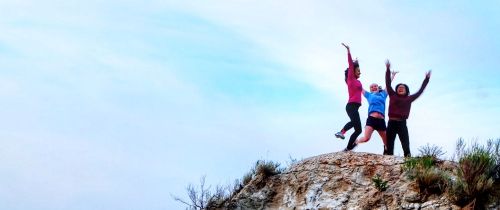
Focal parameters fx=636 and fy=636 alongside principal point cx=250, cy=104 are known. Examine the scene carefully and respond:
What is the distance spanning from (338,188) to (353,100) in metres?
1.88

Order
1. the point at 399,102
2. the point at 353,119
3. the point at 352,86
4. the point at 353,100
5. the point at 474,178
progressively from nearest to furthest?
the point at 474,178, the point at 399,102, the point at 353,119, the point at 353,100, the point at 352,86

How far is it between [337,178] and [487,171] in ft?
9.82

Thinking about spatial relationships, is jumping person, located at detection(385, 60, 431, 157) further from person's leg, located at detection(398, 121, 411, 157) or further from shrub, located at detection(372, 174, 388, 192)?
shrub, located at detection(372, 174, 388, 192)

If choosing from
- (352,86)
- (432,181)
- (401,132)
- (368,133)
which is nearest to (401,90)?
(401,132)

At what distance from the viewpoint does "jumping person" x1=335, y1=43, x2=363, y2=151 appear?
12.7 meters

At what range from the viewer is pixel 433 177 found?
10.7 meters

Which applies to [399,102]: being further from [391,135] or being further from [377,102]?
[391,135]

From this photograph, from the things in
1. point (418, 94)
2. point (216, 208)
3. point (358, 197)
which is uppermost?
point (418, 94)

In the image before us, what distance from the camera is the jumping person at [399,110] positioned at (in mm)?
12516

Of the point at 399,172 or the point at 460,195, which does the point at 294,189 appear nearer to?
the point at 399,172

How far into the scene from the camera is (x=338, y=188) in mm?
12148

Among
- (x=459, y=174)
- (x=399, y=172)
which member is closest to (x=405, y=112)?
(x=399, y=172)

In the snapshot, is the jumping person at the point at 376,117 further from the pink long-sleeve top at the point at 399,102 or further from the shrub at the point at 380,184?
the shrub at the point at 380,184

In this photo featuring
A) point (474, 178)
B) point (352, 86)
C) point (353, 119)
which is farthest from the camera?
point (352, 86)
